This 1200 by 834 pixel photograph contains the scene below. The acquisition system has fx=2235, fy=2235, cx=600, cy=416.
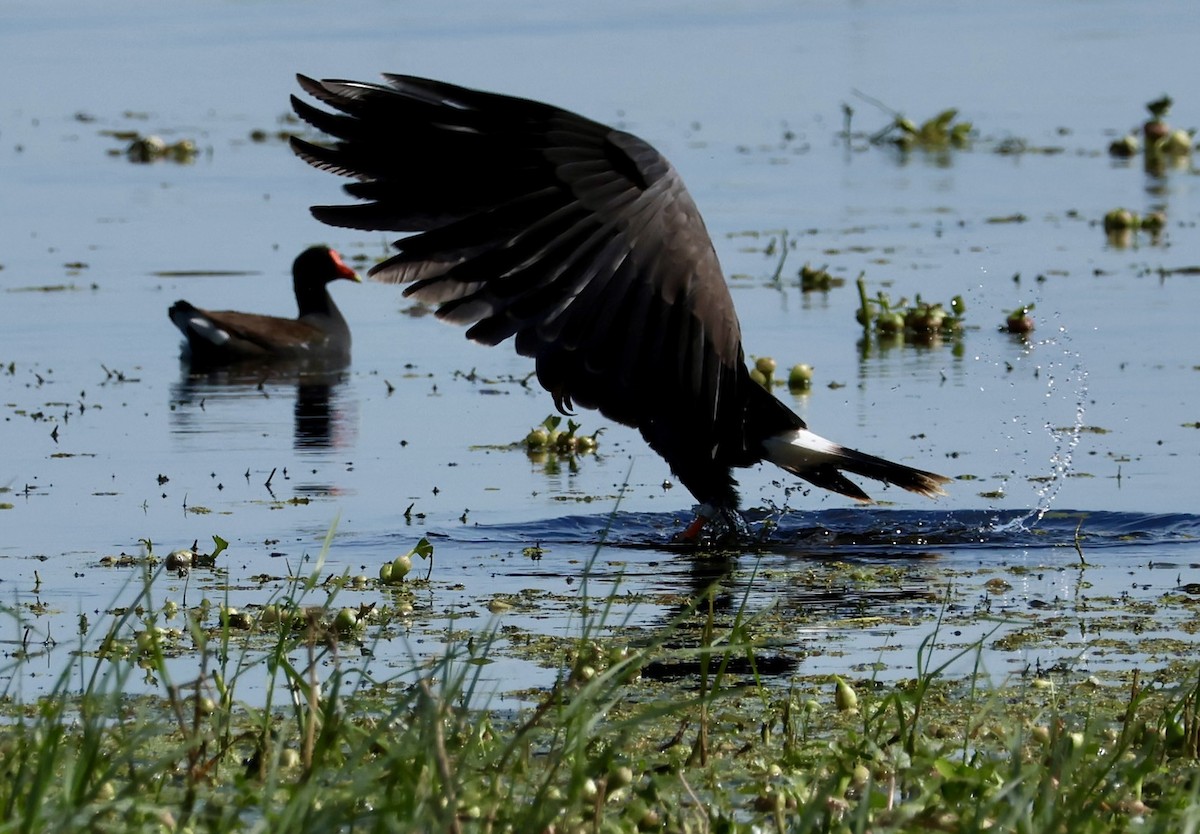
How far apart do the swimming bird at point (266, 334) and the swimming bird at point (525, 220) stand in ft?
16.2

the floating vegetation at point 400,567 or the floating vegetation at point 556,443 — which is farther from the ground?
the floating vegetation at point 556,443

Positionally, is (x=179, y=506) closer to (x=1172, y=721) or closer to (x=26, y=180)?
(x=1172, y=721)

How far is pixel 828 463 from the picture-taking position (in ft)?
23.4

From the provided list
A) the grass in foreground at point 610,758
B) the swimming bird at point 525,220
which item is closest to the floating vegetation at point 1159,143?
the swimming bird at point 525,220

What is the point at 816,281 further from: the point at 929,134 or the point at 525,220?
the point at 525,220

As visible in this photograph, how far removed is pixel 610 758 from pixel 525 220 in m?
2.29

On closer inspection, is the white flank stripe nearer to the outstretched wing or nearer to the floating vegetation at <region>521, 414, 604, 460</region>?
the outstretched wing

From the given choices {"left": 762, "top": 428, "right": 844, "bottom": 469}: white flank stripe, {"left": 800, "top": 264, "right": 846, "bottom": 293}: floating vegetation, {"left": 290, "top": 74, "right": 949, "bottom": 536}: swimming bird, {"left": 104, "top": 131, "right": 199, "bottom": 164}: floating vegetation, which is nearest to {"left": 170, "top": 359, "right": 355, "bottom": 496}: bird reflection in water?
{"left": 762, "top": 428, "right": 844, "bottom": 469}: white flank stripe

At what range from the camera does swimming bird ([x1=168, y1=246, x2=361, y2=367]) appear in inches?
428

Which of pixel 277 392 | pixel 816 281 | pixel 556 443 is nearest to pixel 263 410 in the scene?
pixel 277 392

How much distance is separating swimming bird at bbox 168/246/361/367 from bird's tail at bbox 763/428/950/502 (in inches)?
169

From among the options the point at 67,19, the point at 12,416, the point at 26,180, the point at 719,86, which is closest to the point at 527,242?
the point at 12,416

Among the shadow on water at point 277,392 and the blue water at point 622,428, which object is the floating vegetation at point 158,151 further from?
the shadow on water at point 277,392

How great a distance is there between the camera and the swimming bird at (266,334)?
10.9 meters
